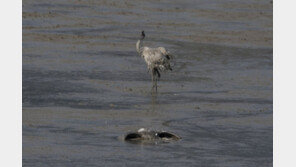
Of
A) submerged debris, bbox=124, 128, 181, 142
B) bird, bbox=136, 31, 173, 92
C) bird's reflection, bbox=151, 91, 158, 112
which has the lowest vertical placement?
submerged debris, bbox=124, 128, 181, 142

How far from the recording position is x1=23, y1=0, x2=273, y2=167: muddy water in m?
13.4

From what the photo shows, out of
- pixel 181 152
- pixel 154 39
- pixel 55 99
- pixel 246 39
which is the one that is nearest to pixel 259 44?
pixel 246 39

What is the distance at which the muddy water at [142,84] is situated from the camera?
44.0 feet

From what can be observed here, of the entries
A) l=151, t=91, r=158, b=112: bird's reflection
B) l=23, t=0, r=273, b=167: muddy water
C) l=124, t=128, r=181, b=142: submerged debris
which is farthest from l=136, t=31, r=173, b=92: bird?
l=124, t=128, r=181, b=142: submerged debris

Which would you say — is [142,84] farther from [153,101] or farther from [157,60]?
[153,101]

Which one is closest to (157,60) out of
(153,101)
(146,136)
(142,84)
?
(142,84)

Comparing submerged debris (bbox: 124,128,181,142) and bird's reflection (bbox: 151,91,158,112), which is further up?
bird's reflection (bbox: 151,91,158,112)

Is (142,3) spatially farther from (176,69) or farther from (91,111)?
(91,111)

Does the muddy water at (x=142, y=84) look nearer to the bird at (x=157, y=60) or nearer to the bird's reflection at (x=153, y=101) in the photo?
the bird's reflection at (x=153, y=101)

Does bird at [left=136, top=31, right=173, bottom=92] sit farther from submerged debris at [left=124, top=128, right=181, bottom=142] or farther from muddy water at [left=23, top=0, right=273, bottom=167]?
submerged debris at [left=124, top=128, right=181, bottom=142]

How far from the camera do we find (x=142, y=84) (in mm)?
18609

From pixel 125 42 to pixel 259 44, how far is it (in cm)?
334

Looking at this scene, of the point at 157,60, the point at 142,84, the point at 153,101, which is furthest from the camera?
the point at 142,84

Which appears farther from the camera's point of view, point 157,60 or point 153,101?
point 157,60
